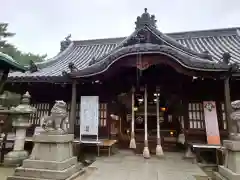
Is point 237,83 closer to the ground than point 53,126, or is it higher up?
higher up

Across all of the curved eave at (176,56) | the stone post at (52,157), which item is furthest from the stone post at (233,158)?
the stone post at (52,157)

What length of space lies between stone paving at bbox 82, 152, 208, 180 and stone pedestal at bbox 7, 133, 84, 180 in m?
0.80

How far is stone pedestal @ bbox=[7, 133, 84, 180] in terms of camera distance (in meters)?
5.03

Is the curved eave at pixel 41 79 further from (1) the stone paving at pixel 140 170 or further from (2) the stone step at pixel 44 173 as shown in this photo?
(2) the stone step at pixel 44 173

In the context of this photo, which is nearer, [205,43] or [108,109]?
[108,109]

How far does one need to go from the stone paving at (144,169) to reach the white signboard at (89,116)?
146 cm

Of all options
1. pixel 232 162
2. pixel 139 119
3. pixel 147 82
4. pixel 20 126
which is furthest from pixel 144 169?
pixel 139 119

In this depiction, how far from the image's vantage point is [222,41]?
12.3 metres

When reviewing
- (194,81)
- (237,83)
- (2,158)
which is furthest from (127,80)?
(2,158)

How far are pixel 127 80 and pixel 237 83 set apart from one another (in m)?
5.48

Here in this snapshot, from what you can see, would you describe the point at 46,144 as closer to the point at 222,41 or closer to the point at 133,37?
the point at 133,37

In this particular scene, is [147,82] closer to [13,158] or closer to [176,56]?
[176,56]

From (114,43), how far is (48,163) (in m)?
12.0

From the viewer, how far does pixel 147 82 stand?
356 inches
